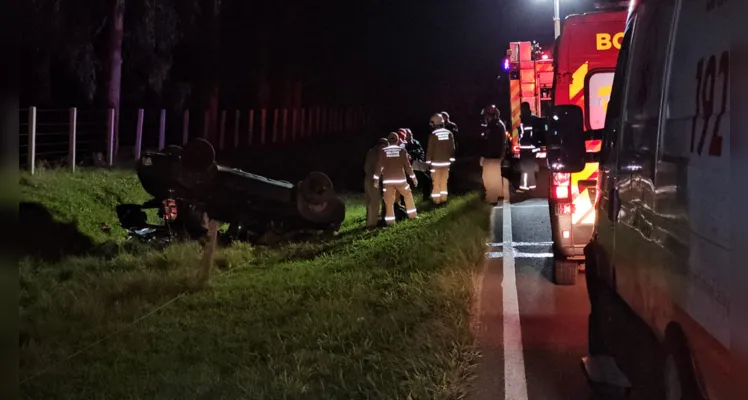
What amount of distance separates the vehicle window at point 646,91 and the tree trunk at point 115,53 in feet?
53.7

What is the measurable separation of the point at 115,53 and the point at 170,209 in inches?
365

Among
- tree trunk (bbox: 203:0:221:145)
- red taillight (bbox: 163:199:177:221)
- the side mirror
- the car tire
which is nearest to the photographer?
the car tire

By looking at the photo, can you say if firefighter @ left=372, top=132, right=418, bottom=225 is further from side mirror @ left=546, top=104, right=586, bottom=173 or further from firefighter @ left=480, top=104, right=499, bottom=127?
side mirror @ left=546, top=104, right=586, bottom=173

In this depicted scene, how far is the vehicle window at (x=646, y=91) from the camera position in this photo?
3.76 m

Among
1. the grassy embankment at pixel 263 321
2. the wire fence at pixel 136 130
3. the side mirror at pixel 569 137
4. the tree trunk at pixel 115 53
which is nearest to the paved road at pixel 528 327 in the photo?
the grassy embankment at pixel 263 321

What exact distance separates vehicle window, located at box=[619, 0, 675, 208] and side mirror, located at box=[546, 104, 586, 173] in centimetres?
54

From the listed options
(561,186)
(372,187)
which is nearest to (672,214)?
(561,186)

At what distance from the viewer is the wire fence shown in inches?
675

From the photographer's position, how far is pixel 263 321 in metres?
7.41

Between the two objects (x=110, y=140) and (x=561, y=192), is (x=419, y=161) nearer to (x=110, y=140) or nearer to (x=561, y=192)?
(x=561, y=192)

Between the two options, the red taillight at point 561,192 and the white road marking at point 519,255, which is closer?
the red taillight at point 561,192

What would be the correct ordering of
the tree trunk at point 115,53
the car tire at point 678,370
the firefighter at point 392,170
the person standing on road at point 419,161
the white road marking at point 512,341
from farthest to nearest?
the tree trunk at point 115,53 → the person standing on road at point 419,161 → the firefighter at point 392,170 → the white road marking at point 512,341 → the car tire at point 678,370

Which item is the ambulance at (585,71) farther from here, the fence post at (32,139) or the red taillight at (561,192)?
the fence post at (32,139)

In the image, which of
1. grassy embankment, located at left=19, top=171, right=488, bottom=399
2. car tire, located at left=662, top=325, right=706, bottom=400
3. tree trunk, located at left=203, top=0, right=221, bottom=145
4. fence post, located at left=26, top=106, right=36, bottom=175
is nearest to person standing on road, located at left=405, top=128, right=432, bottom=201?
grassy embankment, located at left=19, top=171, right=488, bottom=399
